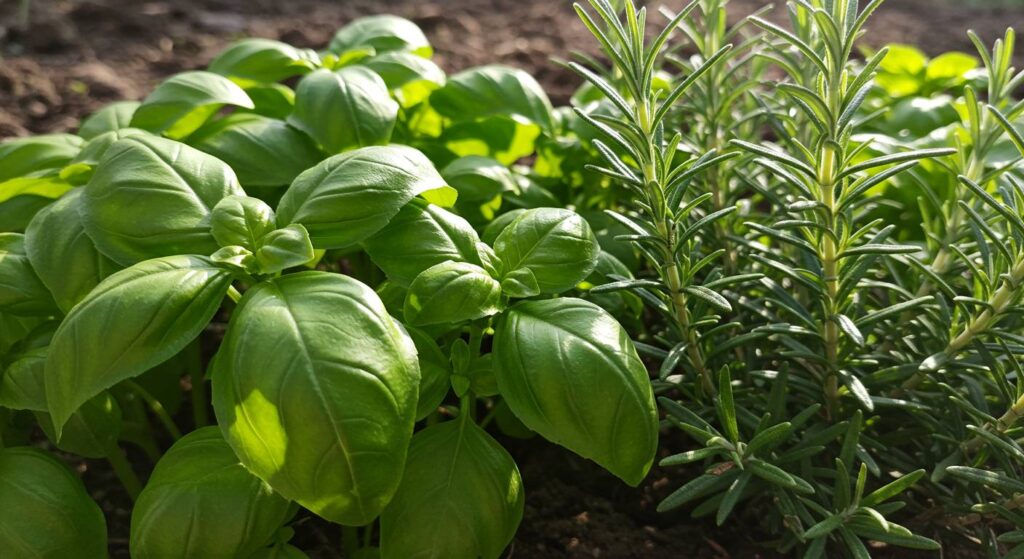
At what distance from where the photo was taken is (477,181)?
129 centimetres

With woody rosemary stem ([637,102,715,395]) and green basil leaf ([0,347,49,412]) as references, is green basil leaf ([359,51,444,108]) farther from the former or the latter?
green basil leaf ([0,347,49,412])

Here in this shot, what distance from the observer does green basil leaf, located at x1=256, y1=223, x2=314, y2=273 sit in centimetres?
100

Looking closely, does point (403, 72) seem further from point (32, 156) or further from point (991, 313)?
point (991, 313)

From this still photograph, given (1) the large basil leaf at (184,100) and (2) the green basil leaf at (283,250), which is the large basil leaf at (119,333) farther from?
(1) the large basil leaf at (184,100)

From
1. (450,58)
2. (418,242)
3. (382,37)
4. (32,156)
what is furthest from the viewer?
(450,58)

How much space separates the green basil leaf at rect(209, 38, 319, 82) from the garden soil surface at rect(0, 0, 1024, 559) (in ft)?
2.08

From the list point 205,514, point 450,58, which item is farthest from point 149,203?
point 450,58

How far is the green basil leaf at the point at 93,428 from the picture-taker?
112 centimetres

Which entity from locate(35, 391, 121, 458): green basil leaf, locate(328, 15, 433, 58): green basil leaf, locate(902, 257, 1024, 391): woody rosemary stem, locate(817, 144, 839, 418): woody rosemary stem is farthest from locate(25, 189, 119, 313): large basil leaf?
locate(902, 257, 1024, 391): woody rosemary stem

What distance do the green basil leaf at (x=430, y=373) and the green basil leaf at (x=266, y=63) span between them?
22.6 inches

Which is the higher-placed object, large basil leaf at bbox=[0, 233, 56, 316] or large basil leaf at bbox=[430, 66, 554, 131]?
large basil leaf at bbox=[430, 66, 554, 131]

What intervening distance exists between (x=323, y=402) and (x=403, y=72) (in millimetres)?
694

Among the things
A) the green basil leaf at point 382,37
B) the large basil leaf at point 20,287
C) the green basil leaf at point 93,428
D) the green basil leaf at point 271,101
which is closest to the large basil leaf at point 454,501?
the green basil leaf at point 93,428

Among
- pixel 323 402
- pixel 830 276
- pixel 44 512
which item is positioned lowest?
pixel 44 512
